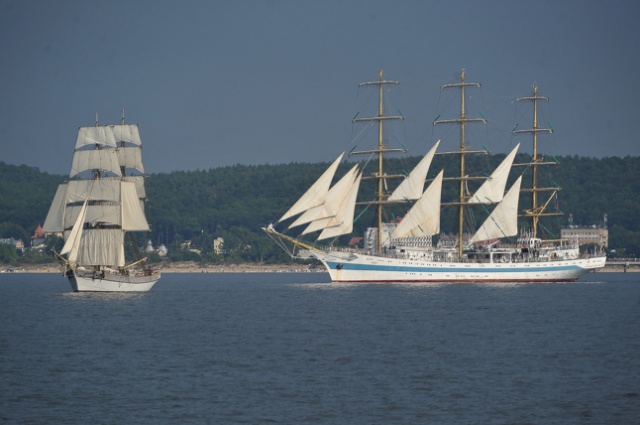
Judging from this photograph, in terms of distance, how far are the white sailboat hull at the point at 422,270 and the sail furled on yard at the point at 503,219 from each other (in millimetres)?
3060

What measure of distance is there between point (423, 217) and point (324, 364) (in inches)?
2351

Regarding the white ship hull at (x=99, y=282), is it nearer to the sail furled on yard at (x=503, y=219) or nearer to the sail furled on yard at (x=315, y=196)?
the sail furled on yard at (x=315, y=196)

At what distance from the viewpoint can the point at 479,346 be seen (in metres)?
47.6

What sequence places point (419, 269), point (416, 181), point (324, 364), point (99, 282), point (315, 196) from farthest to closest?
point (416, 181) → point (419, 269) → point (315, 196) → point (99, 282) → point (324, 364)

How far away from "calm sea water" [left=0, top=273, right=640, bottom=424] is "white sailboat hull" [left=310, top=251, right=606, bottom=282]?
25.9m

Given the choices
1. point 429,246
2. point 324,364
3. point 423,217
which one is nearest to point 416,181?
point 423,217

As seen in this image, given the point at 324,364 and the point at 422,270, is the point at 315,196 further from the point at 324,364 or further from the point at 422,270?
the point at 324,364

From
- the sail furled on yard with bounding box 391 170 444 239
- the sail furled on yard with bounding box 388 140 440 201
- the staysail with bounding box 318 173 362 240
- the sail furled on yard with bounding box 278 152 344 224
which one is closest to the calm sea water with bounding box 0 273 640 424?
the sail furled on yard with bounding box 278 152 344 224

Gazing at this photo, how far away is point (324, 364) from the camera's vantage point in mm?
41969

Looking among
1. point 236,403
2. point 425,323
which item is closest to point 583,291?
point 425,323

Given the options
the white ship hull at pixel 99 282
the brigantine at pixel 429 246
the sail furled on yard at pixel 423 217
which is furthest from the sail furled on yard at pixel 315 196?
the white ship hull at pixel 99 282

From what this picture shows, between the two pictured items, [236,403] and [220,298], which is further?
[220,298]

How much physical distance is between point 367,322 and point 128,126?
47295 millimetres

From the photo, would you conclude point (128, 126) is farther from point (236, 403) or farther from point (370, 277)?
point (236, 403)
